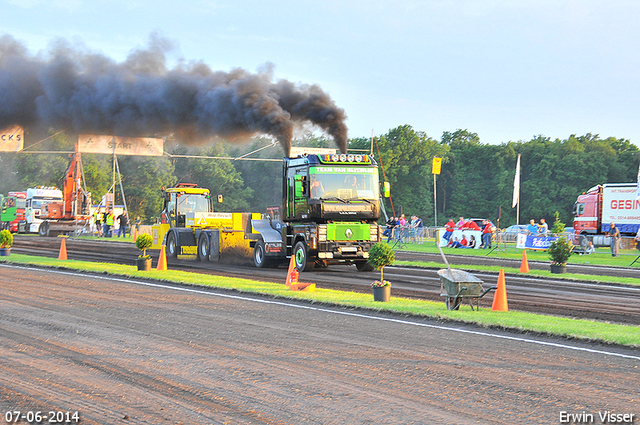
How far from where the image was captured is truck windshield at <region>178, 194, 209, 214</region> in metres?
30.4

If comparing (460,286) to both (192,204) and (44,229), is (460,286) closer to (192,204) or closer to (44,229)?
(192,204)

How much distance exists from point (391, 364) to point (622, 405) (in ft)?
8.62

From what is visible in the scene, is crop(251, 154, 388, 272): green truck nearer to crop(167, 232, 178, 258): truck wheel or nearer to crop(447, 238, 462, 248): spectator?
crop(167, 232, 178, 258): truck wheel

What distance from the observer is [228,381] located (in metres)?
7.29

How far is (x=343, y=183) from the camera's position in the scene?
70.2 feet

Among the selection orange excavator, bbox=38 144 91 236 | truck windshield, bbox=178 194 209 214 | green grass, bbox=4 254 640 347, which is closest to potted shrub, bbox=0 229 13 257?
truck windshield, bbox=178 194 209 214

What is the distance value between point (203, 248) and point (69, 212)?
1142 inches

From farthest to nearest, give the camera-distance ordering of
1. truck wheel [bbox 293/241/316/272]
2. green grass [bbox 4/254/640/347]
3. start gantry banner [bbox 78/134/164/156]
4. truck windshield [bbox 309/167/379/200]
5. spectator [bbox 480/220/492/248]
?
spectator [bbox 480/220/492/248]
start gantry banner [bbox 78/134/164/156]
truck wheel [bbox 293/241/316/272]
truck windshield [bbox 309/167/379/200]
green grass [bbox 4/254/640/347]

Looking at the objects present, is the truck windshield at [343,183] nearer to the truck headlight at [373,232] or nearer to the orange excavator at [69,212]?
the truck headlight at [373,232]

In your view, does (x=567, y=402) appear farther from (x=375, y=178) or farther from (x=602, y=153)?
(x=602, y=153)

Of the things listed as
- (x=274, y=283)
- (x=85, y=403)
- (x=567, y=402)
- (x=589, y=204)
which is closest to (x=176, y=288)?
(x=274, y=283)

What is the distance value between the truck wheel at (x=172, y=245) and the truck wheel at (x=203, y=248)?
6.03 feet

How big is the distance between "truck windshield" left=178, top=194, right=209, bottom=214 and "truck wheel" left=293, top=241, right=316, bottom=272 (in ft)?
31.2

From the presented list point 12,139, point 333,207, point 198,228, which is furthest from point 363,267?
point 12,139
